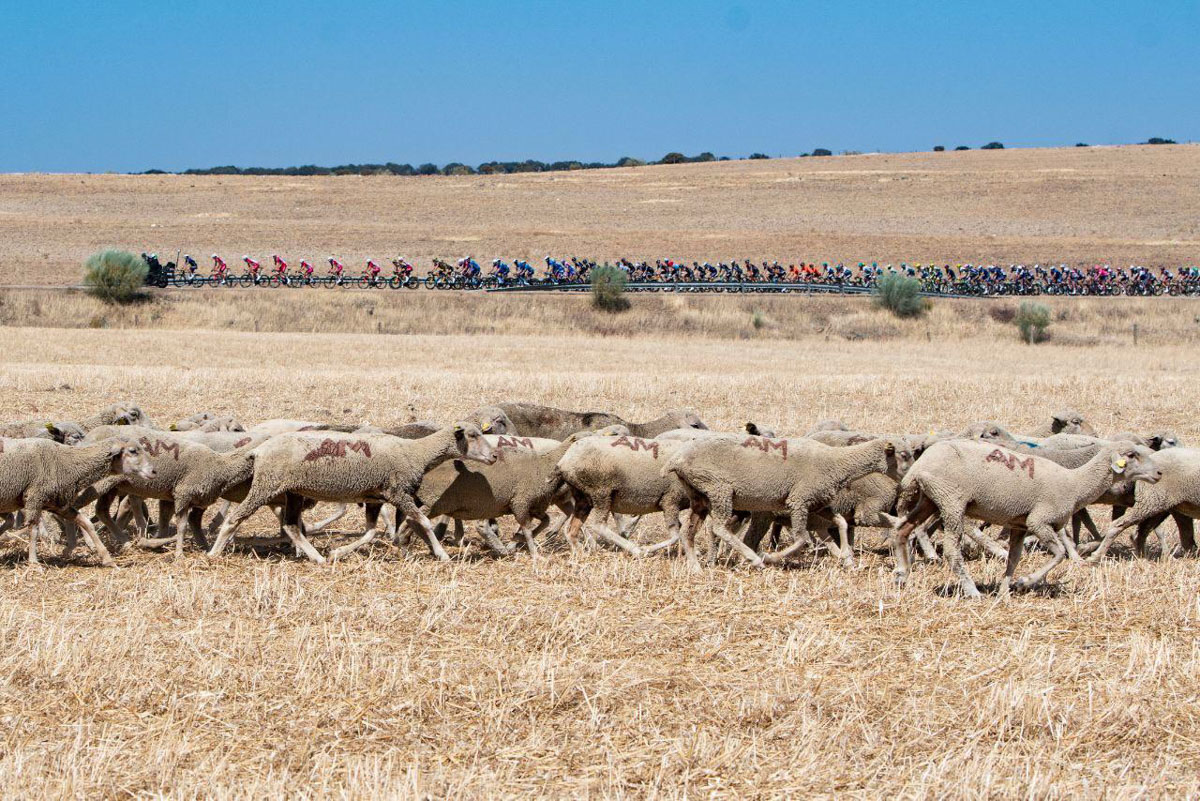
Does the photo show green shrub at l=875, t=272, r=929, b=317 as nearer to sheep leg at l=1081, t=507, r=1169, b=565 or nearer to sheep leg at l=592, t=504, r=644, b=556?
sheep leg at l=1081, t=507, r=1169, b=565

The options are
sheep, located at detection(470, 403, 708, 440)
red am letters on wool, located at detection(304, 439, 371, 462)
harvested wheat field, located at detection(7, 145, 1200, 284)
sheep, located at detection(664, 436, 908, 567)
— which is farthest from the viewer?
harvested wheat field, located at detection(7, 145, 1200, 284)

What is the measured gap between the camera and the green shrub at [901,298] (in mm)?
54438

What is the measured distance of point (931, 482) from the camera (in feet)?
35.9

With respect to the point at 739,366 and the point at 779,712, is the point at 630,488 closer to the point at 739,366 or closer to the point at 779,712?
the point at 779,712

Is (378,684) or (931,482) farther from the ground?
(931,482)

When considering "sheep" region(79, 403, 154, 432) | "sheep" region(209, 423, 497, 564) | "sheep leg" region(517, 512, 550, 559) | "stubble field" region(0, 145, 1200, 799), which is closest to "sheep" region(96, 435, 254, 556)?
"sheep" region(209, 423, 497, 564)

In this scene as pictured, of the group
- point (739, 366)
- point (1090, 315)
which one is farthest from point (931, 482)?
point (1090, 315)

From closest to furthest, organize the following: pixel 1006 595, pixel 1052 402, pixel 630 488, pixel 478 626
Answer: pixel 478 626 → pixel 1006 595 → pixel 630 488 → pixel 1052 402

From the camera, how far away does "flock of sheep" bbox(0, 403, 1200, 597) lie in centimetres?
1122

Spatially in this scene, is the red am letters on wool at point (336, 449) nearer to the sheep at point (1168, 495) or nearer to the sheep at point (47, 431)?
the sheep at point (47, 431)

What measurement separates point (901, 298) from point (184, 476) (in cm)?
4550

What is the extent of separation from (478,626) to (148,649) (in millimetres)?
2268

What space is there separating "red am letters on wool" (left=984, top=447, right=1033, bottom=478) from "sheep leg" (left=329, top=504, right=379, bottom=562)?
577 cm

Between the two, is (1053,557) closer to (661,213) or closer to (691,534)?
(691,534)
